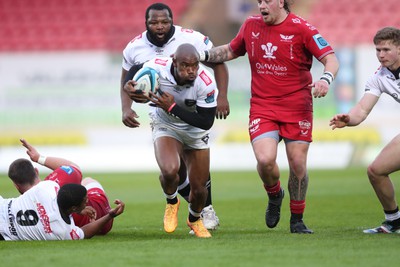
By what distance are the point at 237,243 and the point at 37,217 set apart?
1.92 meters

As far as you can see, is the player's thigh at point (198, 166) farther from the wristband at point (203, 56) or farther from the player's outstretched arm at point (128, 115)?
the wristband at point (203, 56)

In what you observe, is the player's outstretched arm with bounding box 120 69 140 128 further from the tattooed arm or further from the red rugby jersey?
the red rugby jersey

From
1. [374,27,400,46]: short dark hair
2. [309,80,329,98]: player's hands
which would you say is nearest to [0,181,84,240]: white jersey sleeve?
[309,80,329,98]: player's hands

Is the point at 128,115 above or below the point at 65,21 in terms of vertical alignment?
above

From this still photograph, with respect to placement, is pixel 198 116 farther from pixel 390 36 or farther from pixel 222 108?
pixel 390 36

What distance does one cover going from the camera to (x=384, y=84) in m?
8.88

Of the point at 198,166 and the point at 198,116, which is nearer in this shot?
the point at 198,116

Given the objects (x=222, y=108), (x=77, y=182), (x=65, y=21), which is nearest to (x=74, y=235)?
(x=77, y=182)

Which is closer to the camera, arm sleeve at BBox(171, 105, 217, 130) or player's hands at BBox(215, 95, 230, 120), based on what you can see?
arm sleeve at BBox(171, 105, 217, 130)

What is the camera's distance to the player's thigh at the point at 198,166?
30.1 ft

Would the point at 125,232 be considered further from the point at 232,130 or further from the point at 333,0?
the point at 333,0

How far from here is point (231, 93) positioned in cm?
2272

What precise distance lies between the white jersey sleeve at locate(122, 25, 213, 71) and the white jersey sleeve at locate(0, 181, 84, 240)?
2.07 meters

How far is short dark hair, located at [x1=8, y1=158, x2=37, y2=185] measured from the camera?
29.6 feet
